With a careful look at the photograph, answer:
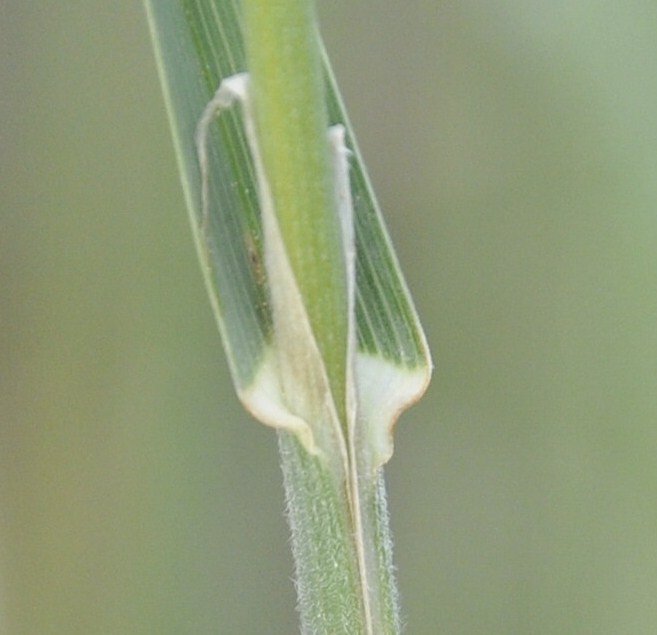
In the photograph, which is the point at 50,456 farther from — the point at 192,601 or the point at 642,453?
the point at 642,453

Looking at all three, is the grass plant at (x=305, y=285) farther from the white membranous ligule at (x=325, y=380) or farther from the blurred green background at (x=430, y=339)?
the blurred green background at (x=430, y=339)

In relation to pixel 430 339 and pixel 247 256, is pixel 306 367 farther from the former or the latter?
pixel 430 339

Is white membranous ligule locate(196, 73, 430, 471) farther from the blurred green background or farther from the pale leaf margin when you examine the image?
the blurred green background

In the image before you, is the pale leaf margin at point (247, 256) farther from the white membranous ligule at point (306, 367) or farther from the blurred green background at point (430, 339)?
the blurred green background at point (430, 339)

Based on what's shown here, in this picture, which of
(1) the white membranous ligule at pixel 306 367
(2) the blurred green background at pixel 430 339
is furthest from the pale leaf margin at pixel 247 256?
(2) the blurred green background at pixel 430 339

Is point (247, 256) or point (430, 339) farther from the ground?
point (247, 256)

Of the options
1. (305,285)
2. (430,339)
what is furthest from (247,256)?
(430,339)

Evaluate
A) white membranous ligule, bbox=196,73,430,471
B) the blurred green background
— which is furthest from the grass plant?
the blurred green background

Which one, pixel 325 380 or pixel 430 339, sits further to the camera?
pixel 430 339

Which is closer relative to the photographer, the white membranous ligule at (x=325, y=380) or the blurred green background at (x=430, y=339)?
the white membranous ligule at (x=325, y=380)
